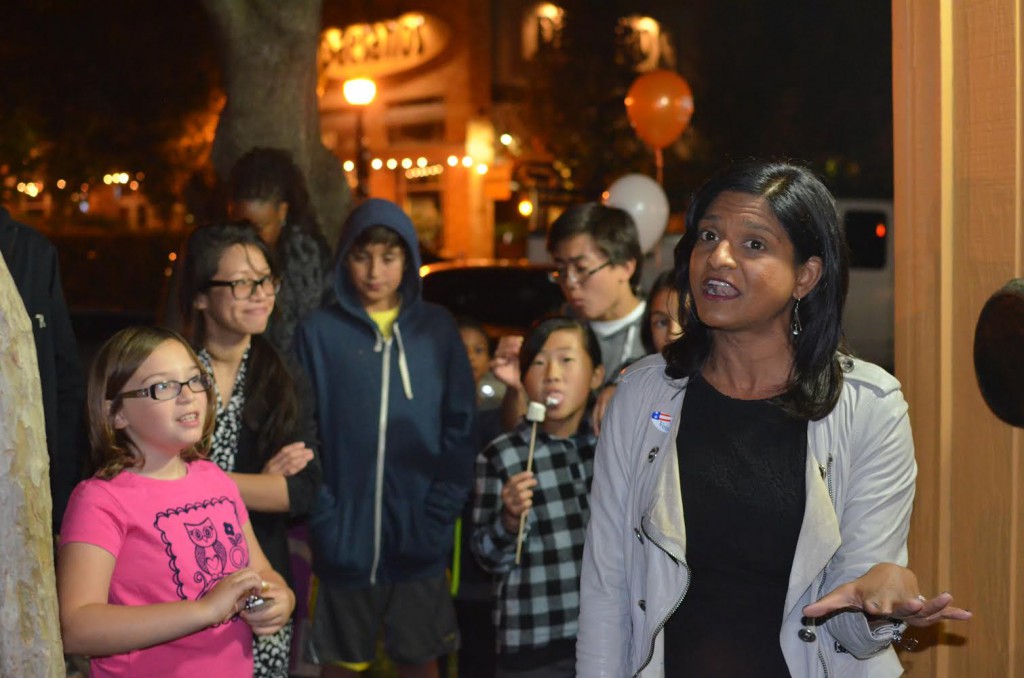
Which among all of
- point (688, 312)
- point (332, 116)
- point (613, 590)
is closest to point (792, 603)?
point (613, 590)

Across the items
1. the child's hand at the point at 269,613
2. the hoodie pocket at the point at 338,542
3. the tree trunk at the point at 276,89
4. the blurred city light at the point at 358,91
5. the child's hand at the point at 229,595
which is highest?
the blurred city light at the point at 358,91

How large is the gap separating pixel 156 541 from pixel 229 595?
0.27 metres

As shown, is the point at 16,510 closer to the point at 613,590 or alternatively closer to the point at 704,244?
the point at 613,590

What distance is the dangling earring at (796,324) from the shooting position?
8.70ft

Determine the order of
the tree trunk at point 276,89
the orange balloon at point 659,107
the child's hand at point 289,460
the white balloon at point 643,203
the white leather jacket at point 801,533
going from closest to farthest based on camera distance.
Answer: the white leather jacket at point 801,533
the child's hand at point 289,460
the tree trunk at point 276,89
the white balloon at point 643,203
the orange balloon at point 659,107

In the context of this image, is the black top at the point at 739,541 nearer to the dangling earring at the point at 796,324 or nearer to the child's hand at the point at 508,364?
the dangling earring at the point at 796,324

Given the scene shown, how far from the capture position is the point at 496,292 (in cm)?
1162

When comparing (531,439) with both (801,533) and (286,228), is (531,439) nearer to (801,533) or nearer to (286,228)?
(801,533)

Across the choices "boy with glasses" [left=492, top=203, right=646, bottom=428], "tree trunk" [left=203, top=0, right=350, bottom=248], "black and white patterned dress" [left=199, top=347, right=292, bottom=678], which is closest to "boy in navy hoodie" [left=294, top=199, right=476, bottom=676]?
"boy with glasses" [left=492, top=203, right=646, bottom=428]

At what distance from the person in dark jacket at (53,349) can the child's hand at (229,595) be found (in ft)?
5.40

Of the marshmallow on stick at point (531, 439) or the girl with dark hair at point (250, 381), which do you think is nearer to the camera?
the marshmallow on stick at point (531, 439)

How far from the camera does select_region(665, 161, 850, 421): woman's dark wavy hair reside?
8.29 feet

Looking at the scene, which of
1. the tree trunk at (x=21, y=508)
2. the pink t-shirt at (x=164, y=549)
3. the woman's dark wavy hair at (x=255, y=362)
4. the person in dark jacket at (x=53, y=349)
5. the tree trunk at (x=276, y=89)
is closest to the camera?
the tree trunk at (x=21, y=508)

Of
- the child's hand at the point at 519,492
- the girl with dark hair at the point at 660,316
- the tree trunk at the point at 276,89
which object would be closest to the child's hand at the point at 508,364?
the girl with dark hair at the point at 660,316
